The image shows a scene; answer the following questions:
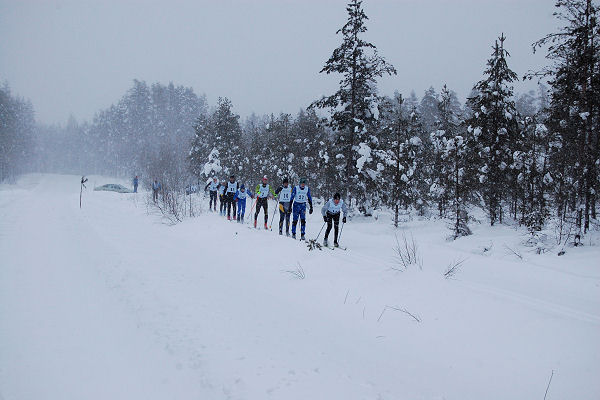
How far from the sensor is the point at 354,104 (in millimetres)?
18766

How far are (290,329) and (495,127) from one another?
15472mm

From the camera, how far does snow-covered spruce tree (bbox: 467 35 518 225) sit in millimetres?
15461

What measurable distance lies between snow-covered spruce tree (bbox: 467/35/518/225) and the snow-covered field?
310 inches

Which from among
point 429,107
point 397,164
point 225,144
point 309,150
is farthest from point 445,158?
point 429,107

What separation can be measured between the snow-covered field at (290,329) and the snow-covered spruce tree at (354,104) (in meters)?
11.1

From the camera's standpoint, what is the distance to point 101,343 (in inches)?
164

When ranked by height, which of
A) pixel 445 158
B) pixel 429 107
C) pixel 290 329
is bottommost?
pixel 290 329

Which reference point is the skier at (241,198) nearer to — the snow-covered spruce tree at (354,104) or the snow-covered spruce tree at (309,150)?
the snow-covered spruce tree at (354,104)

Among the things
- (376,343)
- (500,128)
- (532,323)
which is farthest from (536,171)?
(376,343)

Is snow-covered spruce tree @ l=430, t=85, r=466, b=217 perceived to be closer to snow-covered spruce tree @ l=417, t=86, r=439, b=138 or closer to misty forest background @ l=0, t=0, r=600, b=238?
misty forest background @ l=0, t=0, r=600, b=238

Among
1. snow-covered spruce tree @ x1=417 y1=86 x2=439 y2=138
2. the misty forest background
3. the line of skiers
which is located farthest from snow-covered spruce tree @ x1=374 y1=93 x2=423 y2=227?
snow-covered spruce tree @ x1=417 y1=86 x2=439 y2=138

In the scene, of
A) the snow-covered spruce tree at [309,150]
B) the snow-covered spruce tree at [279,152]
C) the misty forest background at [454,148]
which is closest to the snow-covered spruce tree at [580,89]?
the misty forest background at [454,148]

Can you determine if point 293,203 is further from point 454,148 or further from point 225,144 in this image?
point 225,144

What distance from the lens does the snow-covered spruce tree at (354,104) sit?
18.0 meters
